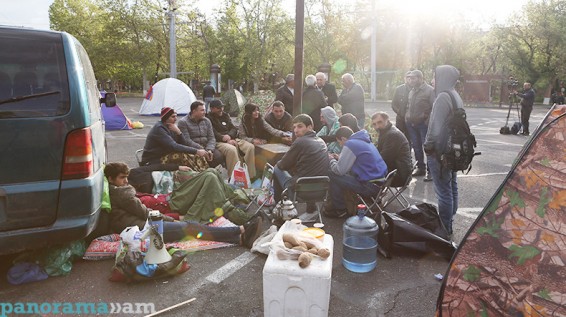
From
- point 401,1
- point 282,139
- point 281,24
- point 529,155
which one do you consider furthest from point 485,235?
point 401,1

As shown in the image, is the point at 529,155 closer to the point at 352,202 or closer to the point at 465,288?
the point at 465,288

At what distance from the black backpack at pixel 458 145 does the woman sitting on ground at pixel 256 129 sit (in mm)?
3606

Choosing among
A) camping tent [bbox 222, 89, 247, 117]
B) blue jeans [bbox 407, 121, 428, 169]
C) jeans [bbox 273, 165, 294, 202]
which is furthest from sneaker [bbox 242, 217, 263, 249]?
camping tent [bbox 222, 89, 247, 117]

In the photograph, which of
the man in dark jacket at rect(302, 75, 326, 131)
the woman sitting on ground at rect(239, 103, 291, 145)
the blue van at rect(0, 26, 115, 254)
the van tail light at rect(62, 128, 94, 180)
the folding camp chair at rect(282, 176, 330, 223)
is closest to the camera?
the blue van at rect(0, 26, 115, 254)

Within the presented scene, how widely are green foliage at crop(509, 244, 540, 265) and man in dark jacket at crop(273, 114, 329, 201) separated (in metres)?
3.03

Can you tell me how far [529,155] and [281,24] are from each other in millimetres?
31789

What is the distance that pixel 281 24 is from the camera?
3259 centimetres

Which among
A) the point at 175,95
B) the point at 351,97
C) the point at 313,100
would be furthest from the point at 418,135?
the point at 175,95

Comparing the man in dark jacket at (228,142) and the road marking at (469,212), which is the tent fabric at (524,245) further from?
the man in dark jacket at (228,142)

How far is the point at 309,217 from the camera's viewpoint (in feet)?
18.6

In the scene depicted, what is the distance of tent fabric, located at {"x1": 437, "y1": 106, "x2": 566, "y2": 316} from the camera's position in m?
2.34

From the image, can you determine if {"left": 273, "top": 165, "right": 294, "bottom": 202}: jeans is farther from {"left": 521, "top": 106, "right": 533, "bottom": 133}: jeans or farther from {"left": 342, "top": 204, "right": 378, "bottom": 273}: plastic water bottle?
{"left": 521, "top": 106, "right": 533, "bottom": 133}: jeans

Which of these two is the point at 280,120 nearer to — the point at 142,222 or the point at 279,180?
the point at 279,180

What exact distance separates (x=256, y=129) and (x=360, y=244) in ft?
13.0
